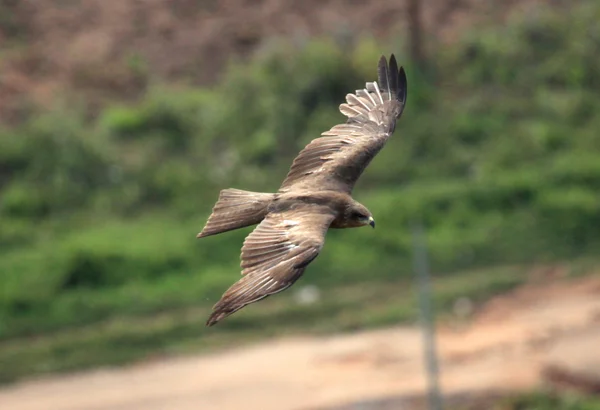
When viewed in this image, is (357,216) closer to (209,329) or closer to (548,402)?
(548,402)

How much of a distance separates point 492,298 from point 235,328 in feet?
12.6

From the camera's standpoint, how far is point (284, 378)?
18656 mm

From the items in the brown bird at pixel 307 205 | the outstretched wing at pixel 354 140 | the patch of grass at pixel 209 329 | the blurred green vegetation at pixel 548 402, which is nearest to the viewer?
the brown bird at pixel 307 205

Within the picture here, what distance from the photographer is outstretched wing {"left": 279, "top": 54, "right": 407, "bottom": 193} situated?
9859 millimetres

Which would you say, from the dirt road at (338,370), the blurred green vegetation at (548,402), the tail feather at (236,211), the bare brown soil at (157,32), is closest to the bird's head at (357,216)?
the tail feather at (236,211)

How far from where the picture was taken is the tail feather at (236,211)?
893 centimetres

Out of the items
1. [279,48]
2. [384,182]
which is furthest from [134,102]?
[384,182]

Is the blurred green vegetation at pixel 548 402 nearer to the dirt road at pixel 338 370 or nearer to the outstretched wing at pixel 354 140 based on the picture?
the dirt road at pixel 338 370

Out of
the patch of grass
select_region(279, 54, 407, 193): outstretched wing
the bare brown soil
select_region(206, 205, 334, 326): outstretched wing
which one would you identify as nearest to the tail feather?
select_region(206, 205, 334, 326): outstretched wing

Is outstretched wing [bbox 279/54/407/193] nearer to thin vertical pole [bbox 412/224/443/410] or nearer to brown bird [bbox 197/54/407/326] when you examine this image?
brown bird [bbox 197/54/407/326]

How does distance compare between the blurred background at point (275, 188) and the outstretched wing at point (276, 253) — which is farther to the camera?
the blurred background at point (275, 188)

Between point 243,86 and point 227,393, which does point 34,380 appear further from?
point 243,86

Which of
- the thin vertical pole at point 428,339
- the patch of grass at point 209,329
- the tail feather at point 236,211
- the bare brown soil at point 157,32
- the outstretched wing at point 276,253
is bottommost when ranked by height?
the outstretched wing at point 276,253

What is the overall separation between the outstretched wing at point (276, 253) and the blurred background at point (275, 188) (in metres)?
9.26
